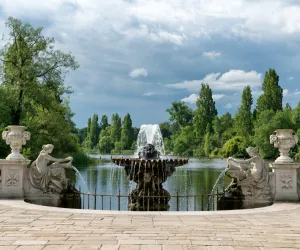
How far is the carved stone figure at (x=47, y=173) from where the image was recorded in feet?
39.4

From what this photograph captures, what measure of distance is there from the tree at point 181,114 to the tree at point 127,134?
41.2 feet

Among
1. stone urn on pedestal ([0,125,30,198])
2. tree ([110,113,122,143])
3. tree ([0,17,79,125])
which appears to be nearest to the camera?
stone urn on pedestal ([0,125,30,198])

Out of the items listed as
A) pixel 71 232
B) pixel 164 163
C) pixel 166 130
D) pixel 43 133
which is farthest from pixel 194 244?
pixel 166 130

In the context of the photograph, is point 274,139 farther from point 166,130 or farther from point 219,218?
point 166,130

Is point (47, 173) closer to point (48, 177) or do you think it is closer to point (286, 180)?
point (48, 177)

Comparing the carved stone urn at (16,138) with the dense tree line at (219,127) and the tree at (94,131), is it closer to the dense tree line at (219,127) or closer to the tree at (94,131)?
the dense tree line at (219,127)

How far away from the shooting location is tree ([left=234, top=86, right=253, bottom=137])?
218 feet

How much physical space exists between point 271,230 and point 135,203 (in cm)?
663

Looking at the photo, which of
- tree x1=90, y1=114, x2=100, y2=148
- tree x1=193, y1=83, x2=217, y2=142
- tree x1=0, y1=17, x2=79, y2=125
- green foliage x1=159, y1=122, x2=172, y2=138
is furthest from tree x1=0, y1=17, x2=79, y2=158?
tree x1=90, y1=114, x2=100, y2=148

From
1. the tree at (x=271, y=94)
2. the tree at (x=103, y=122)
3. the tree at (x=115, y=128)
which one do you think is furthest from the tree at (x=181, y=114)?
the tree at (x=103, y=122)

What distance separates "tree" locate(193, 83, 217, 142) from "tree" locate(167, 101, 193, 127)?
7400mm

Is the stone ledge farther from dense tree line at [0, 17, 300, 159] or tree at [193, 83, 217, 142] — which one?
tree at [193, 83, 217, 142]

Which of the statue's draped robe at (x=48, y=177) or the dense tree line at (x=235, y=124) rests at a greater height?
the dense tree line at (x=235, y=124)

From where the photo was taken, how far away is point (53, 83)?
101 ft
